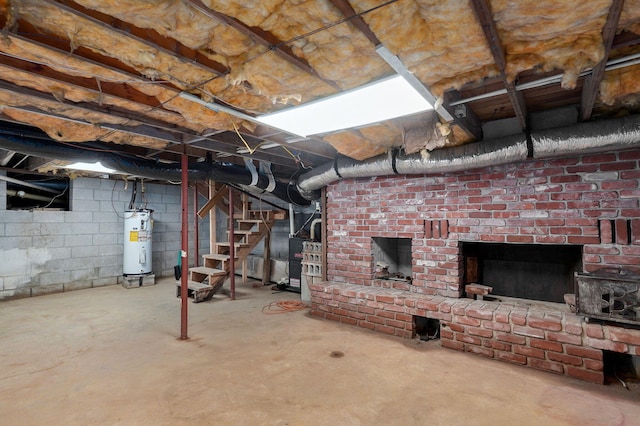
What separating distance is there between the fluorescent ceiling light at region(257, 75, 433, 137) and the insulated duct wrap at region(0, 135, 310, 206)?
1.84 metres

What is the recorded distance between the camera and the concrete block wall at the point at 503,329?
2.36m

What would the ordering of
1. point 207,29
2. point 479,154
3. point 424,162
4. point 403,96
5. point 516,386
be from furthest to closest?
point 424,162
point 479,154
point 516,386
point 403,96
point 207,29

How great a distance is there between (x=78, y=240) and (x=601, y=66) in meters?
7.18

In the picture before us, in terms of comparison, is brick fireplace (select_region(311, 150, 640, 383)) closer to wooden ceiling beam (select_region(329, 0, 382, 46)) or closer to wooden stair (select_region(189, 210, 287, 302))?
wooden stair (select_region(189, 210, 287, 302))

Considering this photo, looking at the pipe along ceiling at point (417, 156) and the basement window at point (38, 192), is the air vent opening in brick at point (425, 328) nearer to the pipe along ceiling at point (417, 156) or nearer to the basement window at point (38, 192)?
the pipe along ceiling at point (417, 156)

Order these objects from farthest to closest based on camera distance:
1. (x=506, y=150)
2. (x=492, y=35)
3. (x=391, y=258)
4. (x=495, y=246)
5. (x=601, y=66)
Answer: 1. (x=391, y=258)
2. (x=495, y=246)
3. (x=506, y=150)
4. (x=601, y=66)
5. (x=492, y=35)

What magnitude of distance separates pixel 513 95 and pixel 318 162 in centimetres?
257

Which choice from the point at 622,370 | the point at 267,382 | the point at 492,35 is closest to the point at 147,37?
the point at 492,35

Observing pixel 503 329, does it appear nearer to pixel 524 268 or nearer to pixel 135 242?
pixel 524 268

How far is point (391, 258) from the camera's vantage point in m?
4.17

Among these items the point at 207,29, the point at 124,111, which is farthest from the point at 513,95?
the point at 124,111

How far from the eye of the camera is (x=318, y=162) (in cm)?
428

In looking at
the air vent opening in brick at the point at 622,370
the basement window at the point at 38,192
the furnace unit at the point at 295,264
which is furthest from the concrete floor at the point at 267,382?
the basement window at the point at 38,192

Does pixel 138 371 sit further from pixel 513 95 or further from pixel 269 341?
pixel 513 95
